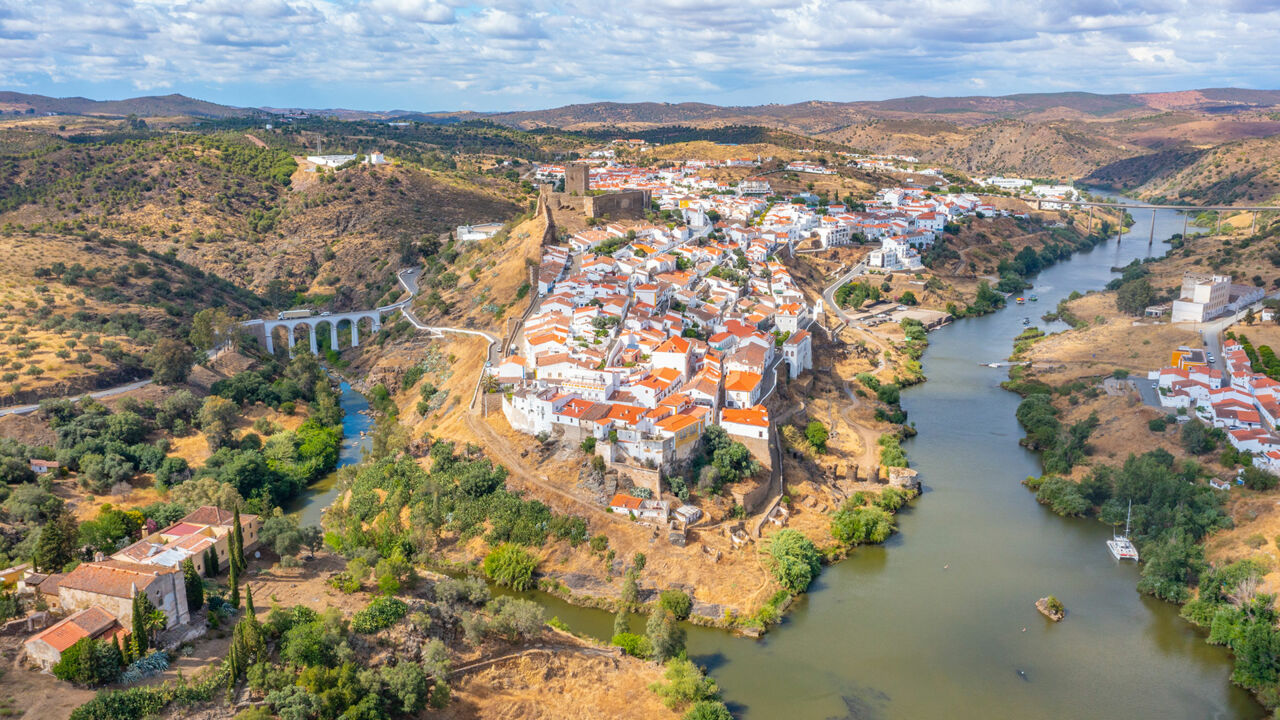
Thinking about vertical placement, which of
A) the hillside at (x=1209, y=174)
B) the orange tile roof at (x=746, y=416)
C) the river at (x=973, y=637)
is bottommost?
the river at (x=973, y=637)

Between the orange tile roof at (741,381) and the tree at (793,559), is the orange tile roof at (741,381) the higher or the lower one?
the higher one

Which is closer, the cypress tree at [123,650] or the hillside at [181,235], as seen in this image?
the cypress tree at [123,650]

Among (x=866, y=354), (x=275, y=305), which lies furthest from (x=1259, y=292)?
(x=275, y=305)

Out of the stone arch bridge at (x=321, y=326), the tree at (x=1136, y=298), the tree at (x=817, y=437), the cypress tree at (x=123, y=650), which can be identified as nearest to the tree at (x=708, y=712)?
the cypress tree at (x=123, y=650)

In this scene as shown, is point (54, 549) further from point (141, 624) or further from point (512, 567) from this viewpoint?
point (512, 567)

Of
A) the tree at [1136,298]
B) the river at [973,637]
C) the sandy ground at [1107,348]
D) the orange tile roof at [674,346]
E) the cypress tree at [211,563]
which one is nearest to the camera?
the river at [973,637]

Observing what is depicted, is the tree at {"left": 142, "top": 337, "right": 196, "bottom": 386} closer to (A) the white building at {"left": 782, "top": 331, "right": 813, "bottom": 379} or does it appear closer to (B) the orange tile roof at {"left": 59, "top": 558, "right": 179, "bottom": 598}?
(B) the orange tile roof at {"left": 59, "top": 558, "right": 179, "bottom": 598}

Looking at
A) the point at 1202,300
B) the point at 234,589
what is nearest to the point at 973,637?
the point at 234,589

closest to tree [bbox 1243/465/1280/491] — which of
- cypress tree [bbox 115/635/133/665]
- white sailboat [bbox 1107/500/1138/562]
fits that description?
white sailboat [bbox 1107/500/1138/562]

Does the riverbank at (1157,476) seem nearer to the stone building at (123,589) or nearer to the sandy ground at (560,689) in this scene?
the sandy ground at (560,689)
